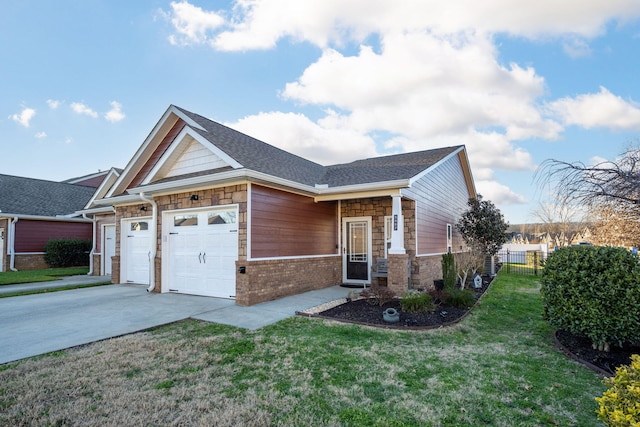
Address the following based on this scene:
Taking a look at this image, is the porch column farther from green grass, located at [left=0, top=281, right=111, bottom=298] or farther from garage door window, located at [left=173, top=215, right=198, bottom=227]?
green grass, located at [left=0, top=281, right=111, bottom=298]

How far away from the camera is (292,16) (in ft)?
29.2

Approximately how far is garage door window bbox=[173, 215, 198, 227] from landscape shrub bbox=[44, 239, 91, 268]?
472 inches

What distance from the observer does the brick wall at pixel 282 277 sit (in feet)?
26.1

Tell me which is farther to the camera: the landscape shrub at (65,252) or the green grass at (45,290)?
the landscape shrub at (65,252)

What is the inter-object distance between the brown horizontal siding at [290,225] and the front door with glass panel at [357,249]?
434mm

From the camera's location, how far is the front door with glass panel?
1146 cm

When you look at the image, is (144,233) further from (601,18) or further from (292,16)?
(601,18)

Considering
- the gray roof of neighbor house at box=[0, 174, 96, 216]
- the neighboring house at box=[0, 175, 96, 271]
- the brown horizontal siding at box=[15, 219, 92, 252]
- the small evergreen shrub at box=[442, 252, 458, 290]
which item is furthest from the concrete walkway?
the gray roof of neighbor house at box=[0, 174, 96, 216]

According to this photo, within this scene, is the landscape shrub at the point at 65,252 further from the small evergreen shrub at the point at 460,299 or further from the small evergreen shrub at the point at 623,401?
the small evergreen shrub at the point at 623,401

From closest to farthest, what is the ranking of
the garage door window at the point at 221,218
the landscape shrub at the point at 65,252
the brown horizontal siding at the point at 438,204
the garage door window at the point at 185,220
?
the garage door window at the point at 221,218 → the garage door window at the point at 185,220 → the brown horizontal siding at the point at 438,204 → the landscape shrub at the point at 65,252

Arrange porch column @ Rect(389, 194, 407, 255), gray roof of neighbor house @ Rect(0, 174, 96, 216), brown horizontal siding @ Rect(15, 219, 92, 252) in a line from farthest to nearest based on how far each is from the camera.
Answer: gray roof of neighbor house @ Rect(0, 174, 96, 216)
brown horizontal siding @ Rect(15, 219, 92, 252)
porch column @ Rect(389, 194, 407, 255)

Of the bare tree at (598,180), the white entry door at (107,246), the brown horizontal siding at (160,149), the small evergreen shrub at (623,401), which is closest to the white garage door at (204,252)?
the brown horizontal siding at (160,149)

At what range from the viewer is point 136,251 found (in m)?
12.0

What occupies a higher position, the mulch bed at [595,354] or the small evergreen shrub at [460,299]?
the small evergreen shrub at [460,299]
